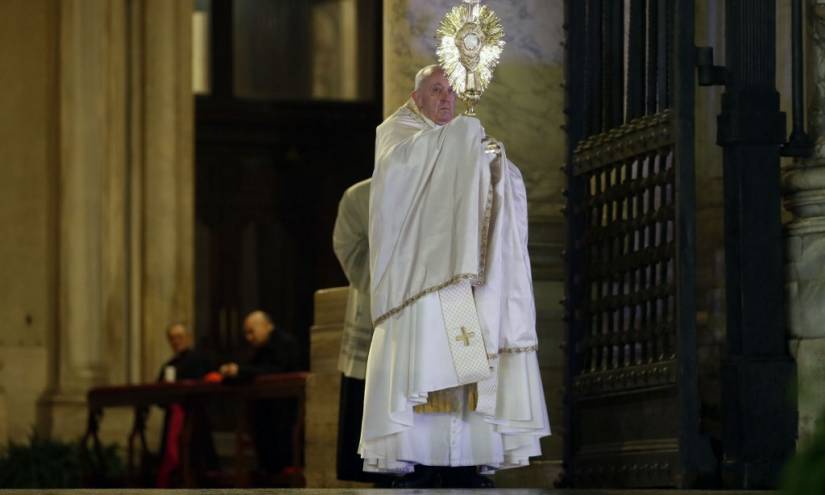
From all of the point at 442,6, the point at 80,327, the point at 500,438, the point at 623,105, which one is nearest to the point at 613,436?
the point at 500,438

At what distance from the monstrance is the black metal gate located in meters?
0.71

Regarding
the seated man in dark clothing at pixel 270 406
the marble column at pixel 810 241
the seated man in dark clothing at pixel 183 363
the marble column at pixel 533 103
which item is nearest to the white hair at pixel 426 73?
the marble column at pixel 533 103

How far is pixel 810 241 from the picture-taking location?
Result: 298 inches

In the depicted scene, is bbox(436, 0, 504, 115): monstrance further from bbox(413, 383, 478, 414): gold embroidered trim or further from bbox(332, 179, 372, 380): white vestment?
bbox(332, 179, 372, 380): white vestment

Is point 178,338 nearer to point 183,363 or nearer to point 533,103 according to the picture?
point 183,363

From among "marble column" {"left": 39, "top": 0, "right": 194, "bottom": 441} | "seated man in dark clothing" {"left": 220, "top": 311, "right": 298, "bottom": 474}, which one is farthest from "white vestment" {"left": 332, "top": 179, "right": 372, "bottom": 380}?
"marble column" {"left": 39, "top": 0, "right": 194, "bottom": 441}

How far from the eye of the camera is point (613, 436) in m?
8.38

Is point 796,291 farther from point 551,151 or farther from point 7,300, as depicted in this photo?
point 7,300

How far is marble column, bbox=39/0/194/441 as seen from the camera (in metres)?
16.9

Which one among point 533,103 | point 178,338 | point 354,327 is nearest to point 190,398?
point 178,338

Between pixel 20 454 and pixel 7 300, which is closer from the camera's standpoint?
pixel 20 454

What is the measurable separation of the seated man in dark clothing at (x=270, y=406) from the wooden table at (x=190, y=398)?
181mm

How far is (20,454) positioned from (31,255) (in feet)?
8.57

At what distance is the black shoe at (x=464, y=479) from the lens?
7789mm
